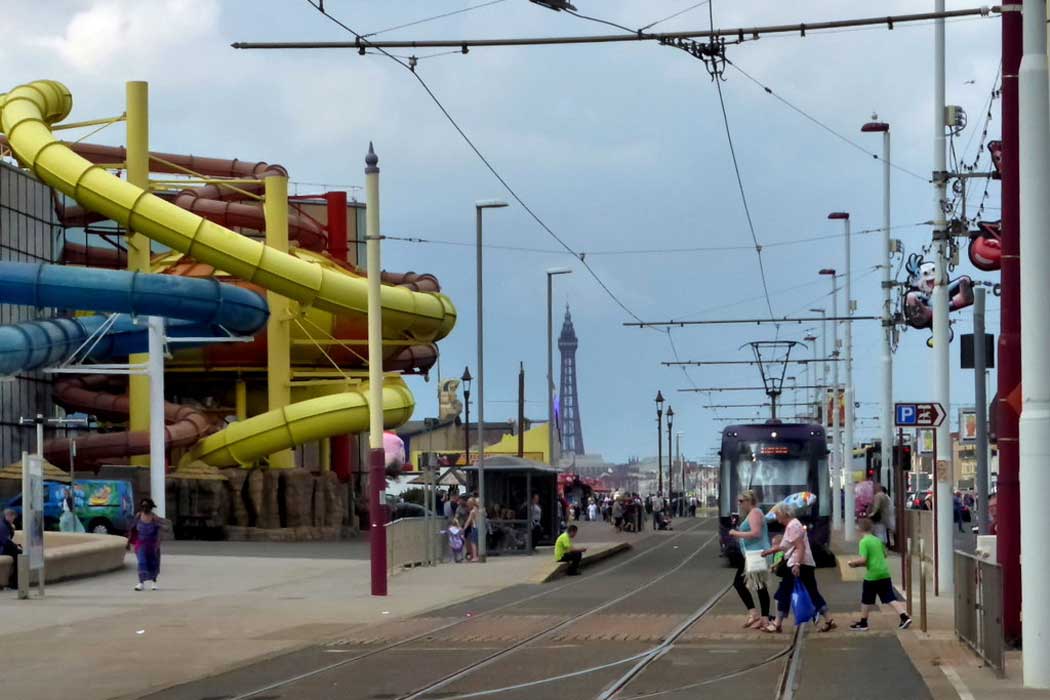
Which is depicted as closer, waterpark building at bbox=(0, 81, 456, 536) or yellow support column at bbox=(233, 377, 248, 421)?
waterpark building at bbox=(0, 81, 456, 536)

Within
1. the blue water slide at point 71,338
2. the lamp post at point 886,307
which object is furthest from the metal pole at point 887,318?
the blue water slide at point 71,338

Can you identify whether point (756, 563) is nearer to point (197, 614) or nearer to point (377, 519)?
point (197, 614)

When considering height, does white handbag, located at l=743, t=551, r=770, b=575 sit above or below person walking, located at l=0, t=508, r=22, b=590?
above

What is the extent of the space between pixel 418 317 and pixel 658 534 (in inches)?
710

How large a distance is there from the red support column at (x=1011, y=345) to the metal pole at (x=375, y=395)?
13281mm

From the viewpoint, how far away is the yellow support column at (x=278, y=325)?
60.8m

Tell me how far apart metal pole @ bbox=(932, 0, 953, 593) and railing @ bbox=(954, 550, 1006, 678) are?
31.3 ft

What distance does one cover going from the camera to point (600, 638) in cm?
2116

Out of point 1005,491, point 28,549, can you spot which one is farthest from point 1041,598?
point 28,549

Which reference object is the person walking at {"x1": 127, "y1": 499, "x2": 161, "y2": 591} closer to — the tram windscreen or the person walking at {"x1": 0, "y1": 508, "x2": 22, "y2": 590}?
the person walking at {"x1": 0, "y1": 508, "x2": 22, "y2": 590}

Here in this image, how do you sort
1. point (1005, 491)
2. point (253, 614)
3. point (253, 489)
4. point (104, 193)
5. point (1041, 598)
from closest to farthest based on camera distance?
1. point (1041, 598)
2. point (1005, 491)
3. point (253, 614)
4. point (104, 193)
5. point (253, 489)

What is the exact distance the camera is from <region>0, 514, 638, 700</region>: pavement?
708 inches

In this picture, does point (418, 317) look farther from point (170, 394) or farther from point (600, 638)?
point (600, 638)

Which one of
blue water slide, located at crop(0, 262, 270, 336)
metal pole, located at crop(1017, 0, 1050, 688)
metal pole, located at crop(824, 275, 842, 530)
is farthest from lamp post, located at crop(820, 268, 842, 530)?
metal pole, located at crop(1017, 0, 1050, 688)
